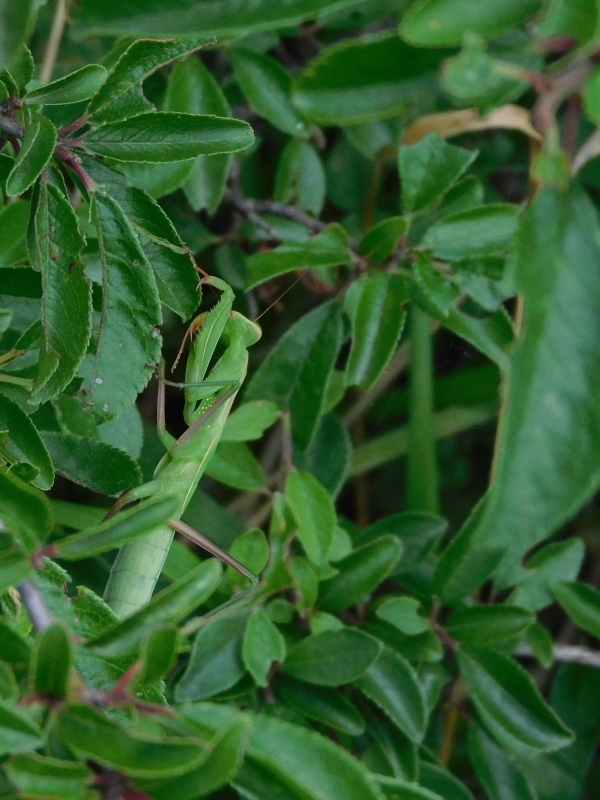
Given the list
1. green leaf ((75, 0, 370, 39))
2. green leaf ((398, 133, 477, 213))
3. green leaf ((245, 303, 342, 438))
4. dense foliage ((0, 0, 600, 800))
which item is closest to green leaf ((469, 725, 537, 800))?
dense foliage ((0, 0, 600, 800))

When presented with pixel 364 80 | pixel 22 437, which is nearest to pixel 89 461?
pixel 22 437

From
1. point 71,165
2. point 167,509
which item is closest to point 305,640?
point 167,509

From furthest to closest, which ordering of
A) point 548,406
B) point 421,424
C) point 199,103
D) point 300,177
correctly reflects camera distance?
1. point 421,424
2. point 300,177
3. point 199,103
4. point 548,406

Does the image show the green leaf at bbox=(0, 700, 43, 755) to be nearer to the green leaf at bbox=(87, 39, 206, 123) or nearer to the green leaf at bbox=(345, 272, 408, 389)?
the green leaf at bbox=(87, 39, 206, 123)

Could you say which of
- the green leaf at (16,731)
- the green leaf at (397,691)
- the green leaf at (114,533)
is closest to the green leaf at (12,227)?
the green leaf at (114,533)

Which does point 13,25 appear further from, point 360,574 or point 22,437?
point 360,574

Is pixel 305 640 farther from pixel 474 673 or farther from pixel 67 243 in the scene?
pixel 67 243
